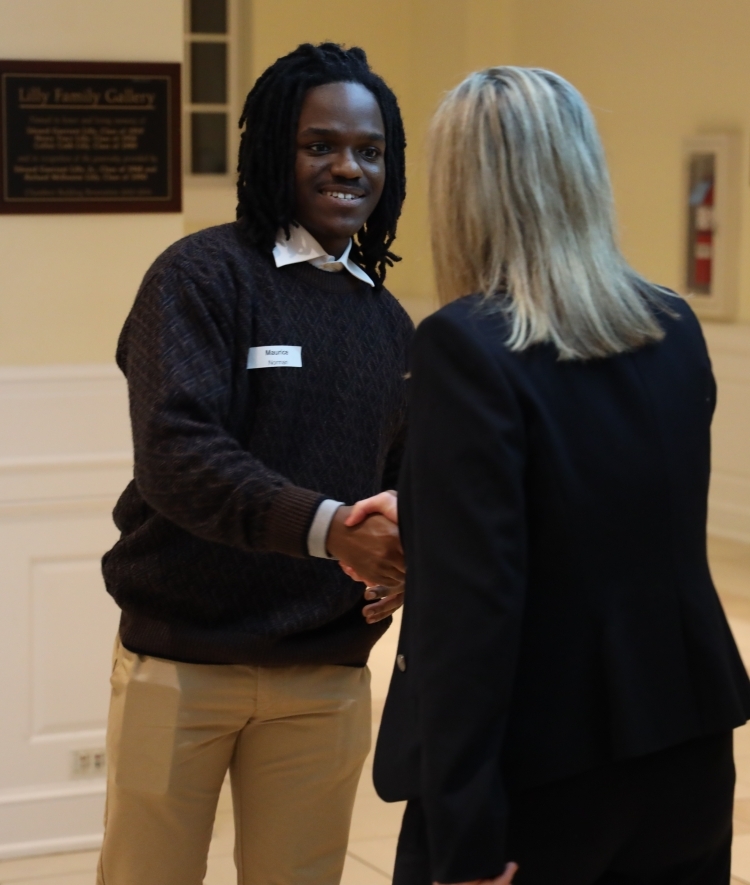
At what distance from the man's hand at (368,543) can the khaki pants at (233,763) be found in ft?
0.97

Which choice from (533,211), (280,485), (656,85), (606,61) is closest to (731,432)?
(656,85)

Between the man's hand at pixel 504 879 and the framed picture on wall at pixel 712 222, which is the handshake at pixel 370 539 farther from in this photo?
the framed picture on wall at pixel 712 222

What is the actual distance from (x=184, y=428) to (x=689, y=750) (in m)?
0.83

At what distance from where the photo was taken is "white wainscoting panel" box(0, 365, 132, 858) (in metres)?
3.50

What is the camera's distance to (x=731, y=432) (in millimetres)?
7660

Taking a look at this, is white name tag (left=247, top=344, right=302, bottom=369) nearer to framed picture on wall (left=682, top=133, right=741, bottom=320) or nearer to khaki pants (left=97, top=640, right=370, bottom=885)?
khaki pants (left=97, top=640, right=370, bottom=885)

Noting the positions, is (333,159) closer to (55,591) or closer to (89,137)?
(89,137)

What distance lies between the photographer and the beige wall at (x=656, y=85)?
7570mm

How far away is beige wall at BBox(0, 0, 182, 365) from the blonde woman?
81.5 inches

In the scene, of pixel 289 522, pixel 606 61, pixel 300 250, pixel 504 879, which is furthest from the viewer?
pixel 606 61

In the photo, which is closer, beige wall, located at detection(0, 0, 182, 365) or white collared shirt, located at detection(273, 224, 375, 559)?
white collared shirt, located at detection(273, 224, 375, 559)

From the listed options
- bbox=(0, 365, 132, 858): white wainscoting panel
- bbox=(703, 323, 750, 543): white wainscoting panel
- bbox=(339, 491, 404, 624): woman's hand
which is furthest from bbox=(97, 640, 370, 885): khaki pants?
bbox=(703, 323, 750, 543): white wainscoting panel

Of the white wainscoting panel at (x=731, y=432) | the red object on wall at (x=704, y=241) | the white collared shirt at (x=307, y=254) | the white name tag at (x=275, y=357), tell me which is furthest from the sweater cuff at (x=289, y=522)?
the red object on wall at (x=704, y=241)

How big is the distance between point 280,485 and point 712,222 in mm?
6229
